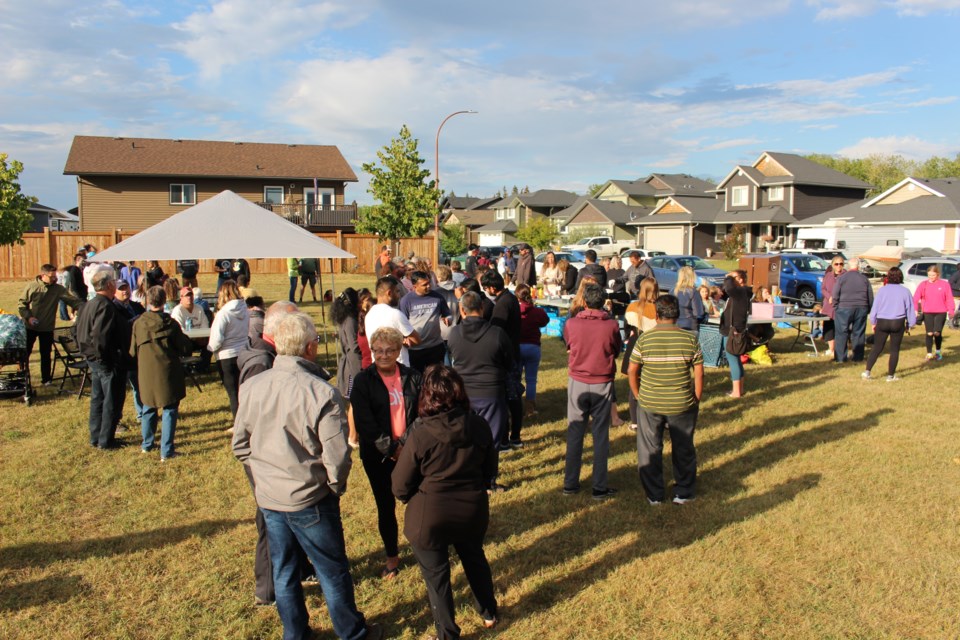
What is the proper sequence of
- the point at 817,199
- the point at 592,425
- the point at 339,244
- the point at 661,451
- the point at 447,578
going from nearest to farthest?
the point at 447,578 → the point at 661,451 → the point at 592,425 → the point at 339,244 → the point at 817,199

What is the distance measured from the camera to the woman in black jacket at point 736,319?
8969 mm

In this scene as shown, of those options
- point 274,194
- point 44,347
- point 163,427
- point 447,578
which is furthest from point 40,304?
point 274,194

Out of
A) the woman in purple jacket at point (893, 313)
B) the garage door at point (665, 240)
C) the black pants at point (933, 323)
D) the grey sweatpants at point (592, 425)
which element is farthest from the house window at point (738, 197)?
the grey sweatpants at point (592, 425)

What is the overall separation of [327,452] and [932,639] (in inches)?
139

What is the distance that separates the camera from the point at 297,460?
328 centimetres

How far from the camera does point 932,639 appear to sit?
3809 mm

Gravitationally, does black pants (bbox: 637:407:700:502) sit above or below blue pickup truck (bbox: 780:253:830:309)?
below

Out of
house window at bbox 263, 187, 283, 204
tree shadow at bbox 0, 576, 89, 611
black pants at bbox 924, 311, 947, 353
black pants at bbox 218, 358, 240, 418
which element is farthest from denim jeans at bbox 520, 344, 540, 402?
house window at bbox 263, 187, 283, 204

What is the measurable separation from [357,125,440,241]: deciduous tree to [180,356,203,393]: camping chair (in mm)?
22330

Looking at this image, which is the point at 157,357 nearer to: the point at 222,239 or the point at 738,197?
the point at 222,239

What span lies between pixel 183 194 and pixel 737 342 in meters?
34.8

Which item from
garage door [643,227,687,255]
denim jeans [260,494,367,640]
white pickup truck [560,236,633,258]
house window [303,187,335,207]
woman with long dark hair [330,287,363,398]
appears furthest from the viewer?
garage door [643,227,687,255]

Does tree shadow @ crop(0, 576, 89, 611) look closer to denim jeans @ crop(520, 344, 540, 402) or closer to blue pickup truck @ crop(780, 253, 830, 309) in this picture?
denim jeans @ crop(520, 344, 540, 402)

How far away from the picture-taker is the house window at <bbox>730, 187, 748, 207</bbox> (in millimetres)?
51375
